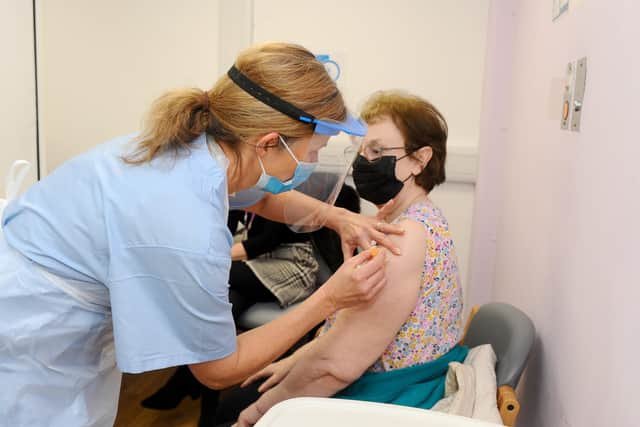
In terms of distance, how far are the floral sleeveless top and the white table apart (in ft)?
1.53

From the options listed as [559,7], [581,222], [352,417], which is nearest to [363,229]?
[581,222]

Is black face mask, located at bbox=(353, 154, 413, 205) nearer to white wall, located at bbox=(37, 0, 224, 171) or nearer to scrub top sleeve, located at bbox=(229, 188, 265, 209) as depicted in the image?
scrub top sleeve, located at bbox=(229, 188, 265, 209)

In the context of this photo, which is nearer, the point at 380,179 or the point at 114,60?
the point at 380,179

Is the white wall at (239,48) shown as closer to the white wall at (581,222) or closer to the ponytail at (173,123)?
the white wall at (581,222)

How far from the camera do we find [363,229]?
146 cm

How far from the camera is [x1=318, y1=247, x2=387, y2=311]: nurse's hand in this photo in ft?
3.93

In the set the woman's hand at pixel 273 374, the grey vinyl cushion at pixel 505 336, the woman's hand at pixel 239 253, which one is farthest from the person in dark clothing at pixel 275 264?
the grey vinyl cushion at pixel 505 336

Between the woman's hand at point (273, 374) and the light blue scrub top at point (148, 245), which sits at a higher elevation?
the light blue scrub top at point (148, 245)

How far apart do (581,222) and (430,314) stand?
0.38 meters

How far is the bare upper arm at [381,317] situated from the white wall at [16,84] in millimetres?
1551

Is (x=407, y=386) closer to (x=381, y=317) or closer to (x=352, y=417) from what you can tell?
(x=381, y=317)

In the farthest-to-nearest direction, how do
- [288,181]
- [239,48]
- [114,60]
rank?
[114,60], [239,48], [288,181]

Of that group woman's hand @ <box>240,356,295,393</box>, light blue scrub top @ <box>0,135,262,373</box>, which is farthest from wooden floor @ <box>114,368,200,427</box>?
light blue scrub top @ <box>0,135,262,373</box>

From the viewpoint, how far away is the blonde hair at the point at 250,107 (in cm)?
116
